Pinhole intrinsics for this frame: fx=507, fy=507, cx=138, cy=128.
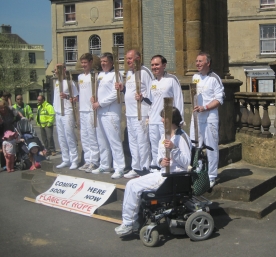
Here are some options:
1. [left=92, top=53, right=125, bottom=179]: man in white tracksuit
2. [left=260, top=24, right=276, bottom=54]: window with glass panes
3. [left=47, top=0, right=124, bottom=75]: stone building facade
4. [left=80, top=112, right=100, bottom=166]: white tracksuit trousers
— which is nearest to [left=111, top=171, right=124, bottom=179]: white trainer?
[left=92, top=53, right=125, bottom=179]: man in white tracksuit

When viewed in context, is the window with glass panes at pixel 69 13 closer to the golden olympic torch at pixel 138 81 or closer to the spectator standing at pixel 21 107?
the spectator standing at pixel 21 107

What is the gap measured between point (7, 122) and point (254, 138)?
566 centimetres

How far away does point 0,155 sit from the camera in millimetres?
11594

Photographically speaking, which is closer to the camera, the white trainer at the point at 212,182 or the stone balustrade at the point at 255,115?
the white trainer at the point at 212,182

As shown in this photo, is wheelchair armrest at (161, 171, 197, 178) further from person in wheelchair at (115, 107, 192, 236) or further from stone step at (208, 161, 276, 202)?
stone step at (208, 161, 276, 202)

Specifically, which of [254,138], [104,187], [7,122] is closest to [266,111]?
[254,138]

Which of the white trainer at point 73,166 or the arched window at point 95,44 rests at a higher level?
the arched window at point 95,44

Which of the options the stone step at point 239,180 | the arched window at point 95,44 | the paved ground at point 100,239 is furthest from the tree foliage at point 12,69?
the paved ground at point 100,239

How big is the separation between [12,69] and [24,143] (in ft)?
146

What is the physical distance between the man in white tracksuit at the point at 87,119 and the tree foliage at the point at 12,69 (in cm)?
4541

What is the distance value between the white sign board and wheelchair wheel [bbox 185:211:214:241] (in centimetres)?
173

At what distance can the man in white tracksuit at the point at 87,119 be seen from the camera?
841 centimetres

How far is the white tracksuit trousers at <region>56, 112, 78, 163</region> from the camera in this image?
885cm

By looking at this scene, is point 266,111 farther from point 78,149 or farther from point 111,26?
point 111,26
